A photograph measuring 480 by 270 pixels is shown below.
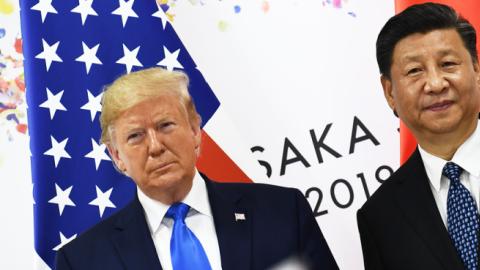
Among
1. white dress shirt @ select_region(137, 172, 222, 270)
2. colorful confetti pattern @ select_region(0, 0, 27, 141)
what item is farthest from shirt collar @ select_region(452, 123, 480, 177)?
colorful confetti pattern @ select_region(0, 0, 27, 141)

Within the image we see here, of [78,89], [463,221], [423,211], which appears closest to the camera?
[463,221]

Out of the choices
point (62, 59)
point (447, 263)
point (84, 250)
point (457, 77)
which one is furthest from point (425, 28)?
point (62, 59)

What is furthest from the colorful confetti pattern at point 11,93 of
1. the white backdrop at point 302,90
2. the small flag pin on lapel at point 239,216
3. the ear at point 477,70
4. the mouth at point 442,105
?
the ear at point 477,70

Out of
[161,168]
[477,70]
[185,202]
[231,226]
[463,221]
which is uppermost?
[477,70]

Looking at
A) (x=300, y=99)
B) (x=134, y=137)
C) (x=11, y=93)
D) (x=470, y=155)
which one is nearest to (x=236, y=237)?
(x=134, y=137)

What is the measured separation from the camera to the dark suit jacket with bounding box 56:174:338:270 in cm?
230

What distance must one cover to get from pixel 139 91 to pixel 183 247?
20.2 inches

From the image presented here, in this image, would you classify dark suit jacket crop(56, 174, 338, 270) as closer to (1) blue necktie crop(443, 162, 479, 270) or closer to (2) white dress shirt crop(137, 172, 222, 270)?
(2) white dress shirt crop(137, 172, 222, 270)

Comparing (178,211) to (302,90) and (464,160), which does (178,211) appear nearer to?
(464,160)

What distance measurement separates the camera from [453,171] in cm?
228

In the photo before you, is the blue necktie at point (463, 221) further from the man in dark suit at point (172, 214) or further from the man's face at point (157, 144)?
the man's face at point (157, 144)

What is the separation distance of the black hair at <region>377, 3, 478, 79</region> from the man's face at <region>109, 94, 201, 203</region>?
2.32 ft

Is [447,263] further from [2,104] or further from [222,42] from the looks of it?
[2,104]

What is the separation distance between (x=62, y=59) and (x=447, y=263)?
5.72 ft
